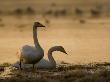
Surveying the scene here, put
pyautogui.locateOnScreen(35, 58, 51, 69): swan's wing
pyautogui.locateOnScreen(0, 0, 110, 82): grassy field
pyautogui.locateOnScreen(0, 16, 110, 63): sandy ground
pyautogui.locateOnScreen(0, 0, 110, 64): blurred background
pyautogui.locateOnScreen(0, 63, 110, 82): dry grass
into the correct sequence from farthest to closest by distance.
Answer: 1. pyautogui.locateOnScreen(0, 0, 110, 64): blurred background
2. pyautogui.locateOnScreen(0, 16, 110, 63): sandy ground
3. pyautogui.locateOnScreen(35, 58, 51, 69): swan's wing
4. pyautogui.locateOnScreen(0, 0, 110, 82): grassy field
5. pyautogui.locateOnScreen(0, 63, 110, 82): dry grass

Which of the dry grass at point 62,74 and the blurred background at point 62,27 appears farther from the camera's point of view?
the blurred background at point 62,27

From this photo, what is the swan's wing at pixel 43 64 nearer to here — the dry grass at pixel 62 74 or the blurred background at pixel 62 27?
the dry grass at pixel 62 74

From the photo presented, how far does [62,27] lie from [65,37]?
511cm

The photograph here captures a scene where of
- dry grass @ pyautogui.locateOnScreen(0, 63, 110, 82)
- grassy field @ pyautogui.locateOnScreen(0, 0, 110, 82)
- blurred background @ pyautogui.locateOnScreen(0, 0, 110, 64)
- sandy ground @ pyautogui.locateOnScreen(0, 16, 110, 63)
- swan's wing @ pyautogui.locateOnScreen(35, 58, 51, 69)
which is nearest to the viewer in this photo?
dry grass @ pyautogui.locateOnScreen(0, 63, 110, 82)

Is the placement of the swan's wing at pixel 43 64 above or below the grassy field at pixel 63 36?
below

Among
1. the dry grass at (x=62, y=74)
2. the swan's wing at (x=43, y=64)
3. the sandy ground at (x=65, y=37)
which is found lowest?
the dry grass at (x=62, y=74)

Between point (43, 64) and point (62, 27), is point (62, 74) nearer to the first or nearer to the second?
point (43, 64)

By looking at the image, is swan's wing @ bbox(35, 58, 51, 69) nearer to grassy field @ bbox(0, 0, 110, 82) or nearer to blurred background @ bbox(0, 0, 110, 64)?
grassy field @ bbox(0, 0, 110, 82)

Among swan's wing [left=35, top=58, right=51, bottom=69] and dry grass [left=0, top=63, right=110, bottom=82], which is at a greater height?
swan's wing [left=35, top=58, right=51, bottom=69]

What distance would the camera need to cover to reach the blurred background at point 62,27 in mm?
24672

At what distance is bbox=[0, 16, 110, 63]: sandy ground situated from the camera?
931 inches

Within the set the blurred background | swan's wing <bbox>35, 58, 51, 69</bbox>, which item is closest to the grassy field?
the blurred background

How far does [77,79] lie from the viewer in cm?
1509

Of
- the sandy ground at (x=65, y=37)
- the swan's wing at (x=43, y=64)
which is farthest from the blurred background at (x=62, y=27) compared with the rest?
Answer: the swan's wing at (x=43, y=64)
